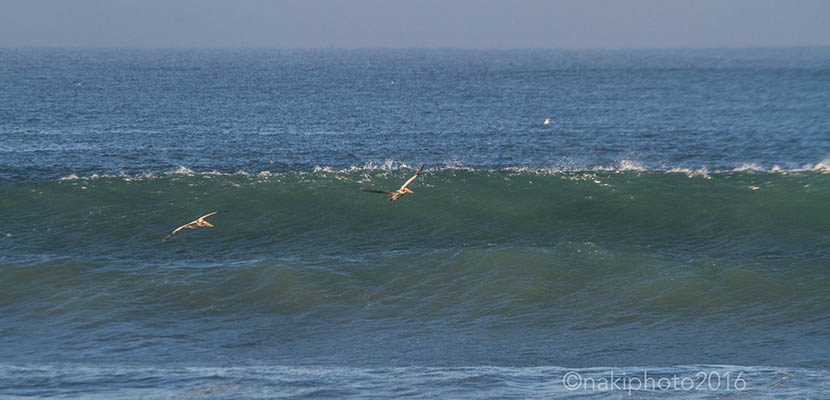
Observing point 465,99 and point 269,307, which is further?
point 465,99

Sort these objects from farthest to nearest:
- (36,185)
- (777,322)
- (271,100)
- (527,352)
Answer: (271,100), (36,185), (777,322), (527,352)

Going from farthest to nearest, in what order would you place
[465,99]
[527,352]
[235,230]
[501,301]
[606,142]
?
1. [465,99]
2. [606,142]
3. [235,230]
4. [501,301]
5. [527,352]

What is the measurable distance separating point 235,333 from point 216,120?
5002 centimetres

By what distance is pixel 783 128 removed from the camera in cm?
6806

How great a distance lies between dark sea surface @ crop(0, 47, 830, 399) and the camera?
18000mm

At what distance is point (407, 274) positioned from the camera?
2569 centimetres

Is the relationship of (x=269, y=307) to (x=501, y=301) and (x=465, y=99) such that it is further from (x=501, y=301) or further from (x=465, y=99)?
(x=465, y=99)

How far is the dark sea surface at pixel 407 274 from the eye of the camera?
18.0 meters

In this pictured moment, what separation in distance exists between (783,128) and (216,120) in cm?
5173

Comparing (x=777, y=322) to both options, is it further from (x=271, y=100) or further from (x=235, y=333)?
(x=271, y=100)

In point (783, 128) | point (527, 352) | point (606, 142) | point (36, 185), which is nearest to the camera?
→ point (527, 352)

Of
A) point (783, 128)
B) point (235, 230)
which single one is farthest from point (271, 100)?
point (235, 230)

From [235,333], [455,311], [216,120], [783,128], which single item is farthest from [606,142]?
[235,333]

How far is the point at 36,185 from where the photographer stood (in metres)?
34.9
